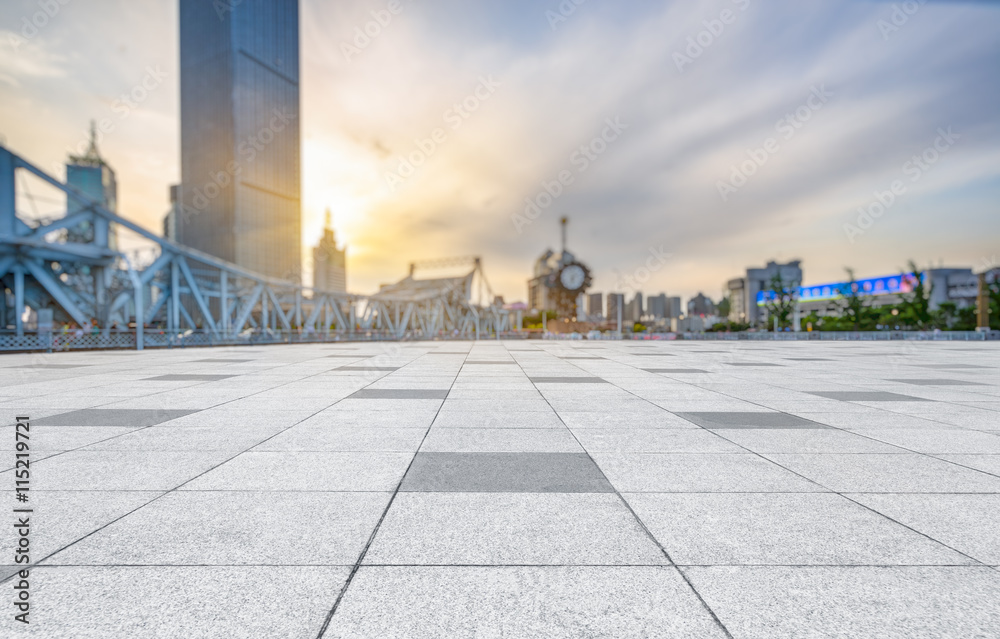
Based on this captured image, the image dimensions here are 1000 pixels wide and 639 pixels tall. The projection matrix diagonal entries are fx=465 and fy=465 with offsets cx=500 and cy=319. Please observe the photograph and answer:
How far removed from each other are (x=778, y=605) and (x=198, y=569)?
329cm

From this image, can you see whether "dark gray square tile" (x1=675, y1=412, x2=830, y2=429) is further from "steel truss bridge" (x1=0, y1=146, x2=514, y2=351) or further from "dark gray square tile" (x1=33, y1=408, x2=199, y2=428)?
"steel truss bridge" (x1=0, y1=146, x2=514, y2=351)

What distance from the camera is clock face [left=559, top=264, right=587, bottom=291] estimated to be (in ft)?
224

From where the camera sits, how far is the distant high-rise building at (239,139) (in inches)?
5773

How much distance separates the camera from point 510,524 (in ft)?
11.3

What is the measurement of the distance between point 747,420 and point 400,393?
21.5 ft

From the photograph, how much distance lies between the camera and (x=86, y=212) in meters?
39.1

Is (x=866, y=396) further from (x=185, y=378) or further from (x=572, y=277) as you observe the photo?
(x=572, y=277)

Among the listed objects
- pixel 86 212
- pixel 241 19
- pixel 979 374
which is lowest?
pixel 979 374

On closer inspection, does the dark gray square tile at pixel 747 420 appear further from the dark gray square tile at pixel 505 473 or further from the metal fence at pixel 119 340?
the metal fence at pixel 119 340

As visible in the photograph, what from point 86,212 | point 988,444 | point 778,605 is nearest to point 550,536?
point 778,605

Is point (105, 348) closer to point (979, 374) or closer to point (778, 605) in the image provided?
point (778, 605)

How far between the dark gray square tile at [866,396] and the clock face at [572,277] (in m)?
58.5

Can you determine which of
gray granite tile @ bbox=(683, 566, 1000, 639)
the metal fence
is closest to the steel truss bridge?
the metal fence

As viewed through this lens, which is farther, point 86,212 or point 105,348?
point 86,212
